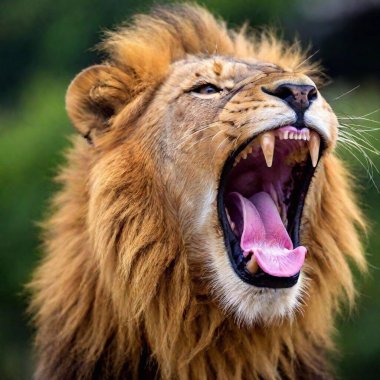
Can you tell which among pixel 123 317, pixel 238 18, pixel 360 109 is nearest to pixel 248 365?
pixel 123 317

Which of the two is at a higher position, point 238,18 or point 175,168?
point 238,18

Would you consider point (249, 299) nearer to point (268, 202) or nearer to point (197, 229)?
point (197, 229)

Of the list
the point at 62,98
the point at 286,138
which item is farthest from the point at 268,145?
the point at 62,98

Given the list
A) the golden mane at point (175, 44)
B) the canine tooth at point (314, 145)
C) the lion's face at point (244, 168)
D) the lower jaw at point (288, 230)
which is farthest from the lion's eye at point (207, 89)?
the canine tooth at point (314, 145)

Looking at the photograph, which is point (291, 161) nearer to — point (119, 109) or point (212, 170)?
point (212, 170)

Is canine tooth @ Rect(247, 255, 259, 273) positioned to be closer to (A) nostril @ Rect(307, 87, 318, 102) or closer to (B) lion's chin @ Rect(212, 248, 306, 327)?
(B) lion's chin @ Rect(212, 248, 306, 327)

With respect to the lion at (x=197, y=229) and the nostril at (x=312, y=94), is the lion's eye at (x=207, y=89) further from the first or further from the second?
the nostril at (x=312, y=94)

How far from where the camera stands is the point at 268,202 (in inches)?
152

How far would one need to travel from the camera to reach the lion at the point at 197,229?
3.54 meters

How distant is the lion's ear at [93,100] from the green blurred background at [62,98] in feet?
2.23

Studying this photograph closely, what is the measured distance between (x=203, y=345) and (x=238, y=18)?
9714 mm

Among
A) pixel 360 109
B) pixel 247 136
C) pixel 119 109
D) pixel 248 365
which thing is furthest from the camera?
pixel 360 109

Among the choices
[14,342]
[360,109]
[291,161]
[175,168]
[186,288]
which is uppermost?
[360,109]

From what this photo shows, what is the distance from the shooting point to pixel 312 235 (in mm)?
3797
